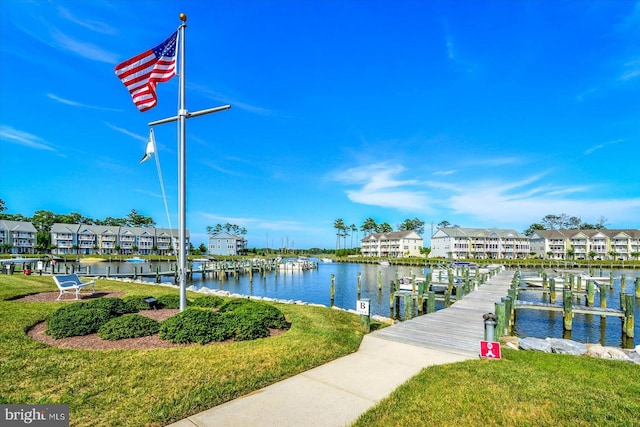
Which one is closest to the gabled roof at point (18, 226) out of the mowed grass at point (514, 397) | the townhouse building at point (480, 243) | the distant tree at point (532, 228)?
the mowed grass at point (514, 397)

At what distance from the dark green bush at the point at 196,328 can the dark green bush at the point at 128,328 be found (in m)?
0.37

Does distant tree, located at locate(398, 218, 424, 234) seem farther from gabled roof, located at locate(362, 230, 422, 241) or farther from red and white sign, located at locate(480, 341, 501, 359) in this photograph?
red and white sign, located at locate(480, 341, 501, 359)

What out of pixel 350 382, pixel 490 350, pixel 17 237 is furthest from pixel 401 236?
pixel 17 237

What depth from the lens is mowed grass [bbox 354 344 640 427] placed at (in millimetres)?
4555

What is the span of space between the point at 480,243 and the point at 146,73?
94262mm

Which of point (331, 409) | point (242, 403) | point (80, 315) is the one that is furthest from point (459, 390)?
point (80, 315)

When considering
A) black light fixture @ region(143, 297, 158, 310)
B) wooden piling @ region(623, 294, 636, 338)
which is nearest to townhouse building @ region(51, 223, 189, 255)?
black light fixture @ region(143, 297, 158, 310)

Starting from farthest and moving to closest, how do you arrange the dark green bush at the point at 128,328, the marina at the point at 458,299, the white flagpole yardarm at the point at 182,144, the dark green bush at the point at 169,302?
the marina at the point at 458,299 → the dark green bush at the point at 169,302 → the white flagpole yardarm at the point at 182,144 → the dark green bush at the point at 128,328

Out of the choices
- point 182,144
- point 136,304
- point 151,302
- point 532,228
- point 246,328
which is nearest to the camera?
point 246,328

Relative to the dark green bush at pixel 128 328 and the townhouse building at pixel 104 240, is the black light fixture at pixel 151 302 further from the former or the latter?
the townhouse building at pixel 104 240

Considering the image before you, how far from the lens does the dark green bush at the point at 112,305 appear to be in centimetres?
905

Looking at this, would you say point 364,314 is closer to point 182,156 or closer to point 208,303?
point 208,303

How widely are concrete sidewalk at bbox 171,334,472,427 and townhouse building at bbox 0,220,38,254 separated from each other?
102m

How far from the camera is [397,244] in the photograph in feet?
325
